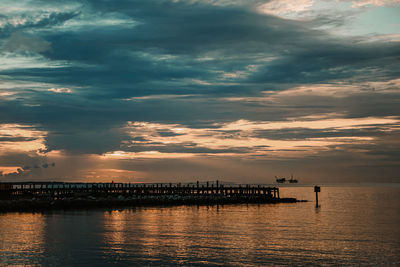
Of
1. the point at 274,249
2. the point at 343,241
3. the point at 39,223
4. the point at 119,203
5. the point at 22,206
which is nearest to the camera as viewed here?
the point at 274,249

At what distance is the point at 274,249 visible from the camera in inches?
1426

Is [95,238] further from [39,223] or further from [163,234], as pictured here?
[39,223]

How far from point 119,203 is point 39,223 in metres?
32.0

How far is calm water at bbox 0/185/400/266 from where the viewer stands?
1275 inches

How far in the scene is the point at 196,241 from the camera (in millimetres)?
40531

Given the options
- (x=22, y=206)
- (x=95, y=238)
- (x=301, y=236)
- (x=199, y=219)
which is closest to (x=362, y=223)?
(x=301, y=236)

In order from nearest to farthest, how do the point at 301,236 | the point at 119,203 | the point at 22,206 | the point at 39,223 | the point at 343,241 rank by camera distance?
1. the point at 343,241
2. the point at 301,236
3. the point at 39,223
4. the point at 22,206
5. the point at 119,203

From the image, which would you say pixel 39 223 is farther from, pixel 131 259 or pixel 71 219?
pixel 131 259

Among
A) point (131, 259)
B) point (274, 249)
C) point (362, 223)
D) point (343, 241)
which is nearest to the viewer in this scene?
point (131, 259)

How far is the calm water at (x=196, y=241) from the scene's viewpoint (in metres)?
32.4

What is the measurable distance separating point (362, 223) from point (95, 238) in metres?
34.5

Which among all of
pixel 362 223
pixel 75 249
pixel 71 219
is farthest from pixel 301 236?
pixel 71 219

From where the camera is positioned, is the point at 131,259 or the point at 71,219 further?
the point at 71,219

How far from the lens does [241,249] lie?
36406 millimetres
